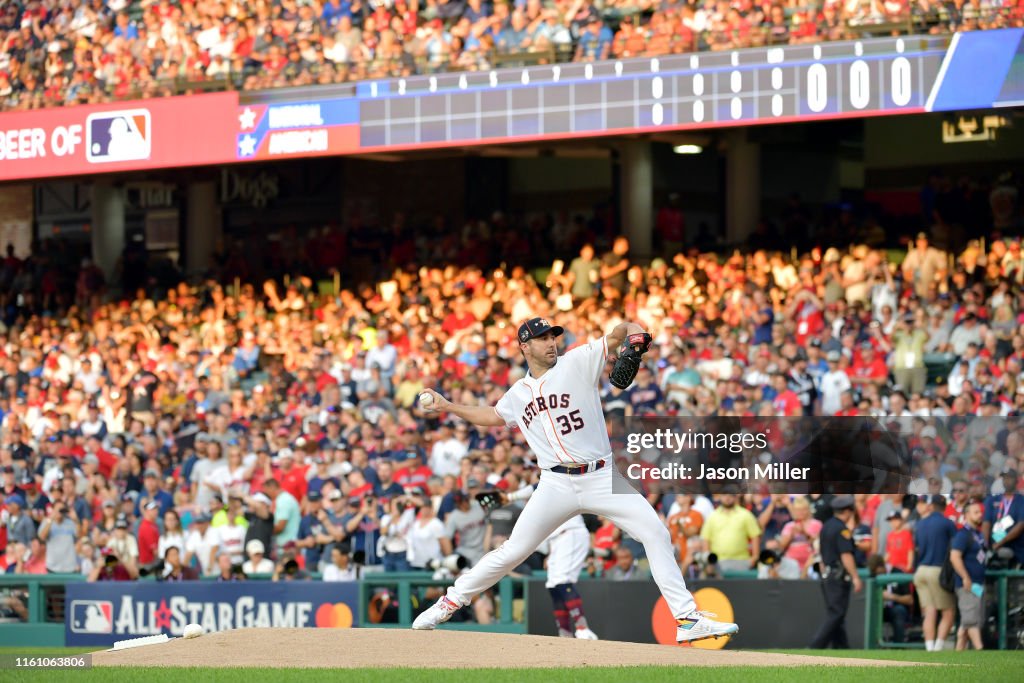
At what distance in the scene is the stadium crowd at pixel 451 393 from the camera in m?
14.7

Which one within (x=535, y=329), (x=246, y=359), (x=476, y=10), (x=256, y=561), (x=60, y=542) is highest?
(x=476, y=10)

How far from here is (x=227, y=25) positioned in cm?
2248

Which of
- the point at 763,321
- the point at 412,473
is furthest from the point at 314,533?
the point at 763,321

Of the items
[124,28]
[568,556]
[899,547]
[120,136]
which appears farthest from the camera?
[124,28]

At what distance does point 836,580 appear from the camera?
13.4 meters

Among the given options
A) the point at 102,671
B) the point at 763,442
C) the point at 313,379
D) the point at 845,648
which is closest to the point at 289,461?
the point at 313,379

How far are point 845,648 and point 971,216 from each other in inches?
335

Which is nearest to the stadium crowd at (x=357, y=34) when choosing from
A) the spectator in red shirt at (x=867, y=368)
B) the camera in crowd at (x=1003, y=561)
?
the spectator in red shirt at (x=867, y=368)

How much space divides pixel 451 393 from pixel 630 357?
33.8 ft

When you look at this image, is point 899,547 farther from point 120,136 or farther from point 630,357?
point 120,136

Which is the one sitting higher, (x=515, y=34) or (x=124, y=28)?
(x=124, y=28)

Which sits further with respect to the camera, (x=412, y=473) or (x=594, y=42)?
(x=594, y=42)

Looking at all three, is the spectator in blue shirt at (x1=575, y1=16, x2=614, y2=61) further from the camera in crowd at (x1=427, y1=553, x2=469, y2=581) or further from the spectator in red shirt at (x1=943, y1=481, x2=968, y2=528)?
the spectator in red shirt at (x1=943, y1=481, x2=968, y2=528)

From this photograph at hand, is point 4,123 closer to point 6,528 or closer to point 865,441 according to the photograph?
point 6,528
